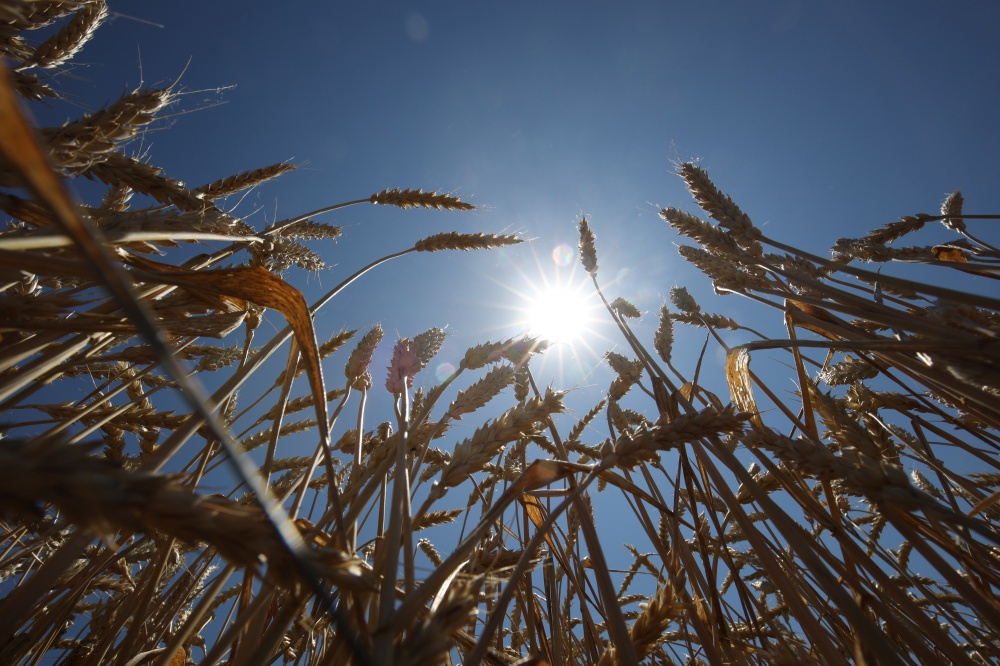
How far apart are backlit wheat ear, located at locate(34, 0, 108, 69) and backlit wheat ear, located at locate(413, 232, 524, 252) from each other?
1.79 m

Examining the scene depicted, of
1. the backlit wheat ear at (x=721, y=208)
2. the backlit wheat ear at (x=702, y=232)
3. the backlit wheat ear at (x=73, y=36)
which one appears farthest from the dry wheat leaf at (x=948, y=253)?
the backlit wheat ear at (x=73, y=36)

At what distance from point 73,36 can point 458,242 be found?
208 centimetres

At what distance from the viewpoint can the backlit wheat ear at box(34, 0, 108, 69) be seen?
2.10 metres

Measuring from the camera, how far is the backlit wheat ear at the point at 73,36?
82.7 inches

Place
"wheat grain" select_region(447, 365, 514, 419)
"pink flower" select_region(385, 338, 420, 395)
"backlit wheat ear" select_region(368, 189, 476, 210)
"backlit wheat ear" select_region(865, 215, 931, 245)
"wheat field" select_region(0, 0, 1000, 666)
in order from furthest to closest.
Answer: "backlit wheat ear" select_region(368, 189, 476, 210)
"backlit wheat ear" select_region(865, 215, 931, 245)
"wheat grain" select_region(447, 365, 514, 419)
"pink flower" select_region(385, 338, 420, 395)
"wheat field" select_region(0, 0, 1000, 666)

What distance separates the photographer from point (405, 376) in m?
1.44

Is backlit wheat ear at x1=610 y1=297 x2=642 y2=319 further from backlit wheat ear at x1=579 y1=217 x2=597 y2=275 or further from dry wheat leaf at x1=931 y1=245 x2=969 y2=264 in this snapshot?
dry wheat leaf at x1=931 y1=245 x2=969 y2=264

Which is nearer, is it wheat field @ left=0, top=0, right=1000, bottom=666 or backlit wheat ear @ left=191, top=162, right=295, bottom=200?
wheat field @ left=0, top=0, right=1000, bottom=666

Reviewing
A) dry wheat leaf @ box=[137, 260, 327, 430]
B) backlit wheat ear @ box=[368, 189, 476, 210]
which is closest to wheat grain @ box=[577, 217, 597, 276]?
backlit wheat ear @ box=[368, 189, 476, 210]

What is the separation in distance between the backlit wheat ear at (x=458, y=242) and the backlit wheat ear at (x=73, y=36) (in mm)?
1789

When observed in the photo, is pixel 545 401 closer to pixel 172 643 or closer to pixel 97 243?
pixel 172 643

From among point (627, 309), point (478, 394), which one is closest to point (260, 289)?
point (478, 394)

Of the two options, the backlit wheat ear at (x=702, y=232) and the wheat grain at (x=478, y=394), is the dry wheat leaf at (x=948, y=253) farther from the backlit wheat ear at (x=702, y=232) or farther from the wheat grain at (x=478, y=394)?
the wheat grain at (x=478, y=394)

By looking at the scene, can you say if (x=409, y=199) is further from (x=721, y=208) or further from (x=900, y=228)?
(x=900, y=228)
